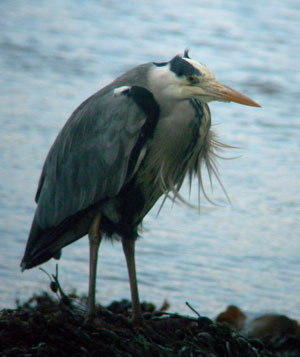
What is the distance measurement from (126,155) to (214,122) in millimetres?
3427

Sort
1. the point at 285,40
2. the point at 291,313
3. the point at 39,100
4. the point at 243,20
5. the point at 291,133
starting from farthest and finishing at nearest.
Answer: the point at 243,20 → the point at 285,40 → the point at 39,100 → the point at 291,133 → the point at 291,313

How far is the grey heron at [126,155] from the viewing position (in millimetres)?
4379

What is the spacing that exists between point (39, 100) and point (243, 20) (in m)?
3.19

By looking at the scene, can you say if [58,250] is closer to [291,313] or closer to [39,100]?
[291,313]

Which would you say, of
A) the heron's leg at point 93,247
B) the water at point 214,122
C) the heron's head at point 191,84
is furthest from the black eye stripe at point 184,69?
the water at point 214,122

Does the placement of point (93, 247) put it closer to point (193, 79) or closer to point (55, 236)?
point (55, 236)

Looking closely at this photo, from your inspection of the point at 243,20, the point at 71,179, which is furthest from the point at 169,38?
the point at 71,179

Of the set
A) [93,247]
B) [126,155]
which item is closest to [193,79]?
[126,155]

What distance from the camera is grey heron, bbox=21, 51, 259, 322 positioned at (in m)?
4.38

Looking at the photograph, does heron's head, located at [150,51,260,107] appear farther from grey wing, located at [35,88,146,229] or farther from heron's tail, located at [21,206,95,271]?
heron's tail, located at [21,206,95,271]

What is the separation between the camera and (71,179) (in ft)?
15.7

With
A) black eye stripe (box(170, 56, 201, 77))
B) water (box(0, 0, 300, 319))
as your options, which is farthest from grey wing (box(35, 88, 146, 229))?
water (box(0, 0, 300, 319))

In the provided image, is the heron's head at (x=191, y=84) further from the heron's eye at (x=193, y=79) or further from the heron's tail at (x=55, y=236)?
the heron's tail at (x=55, y=236)

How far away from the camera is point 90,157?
467 centimetres
